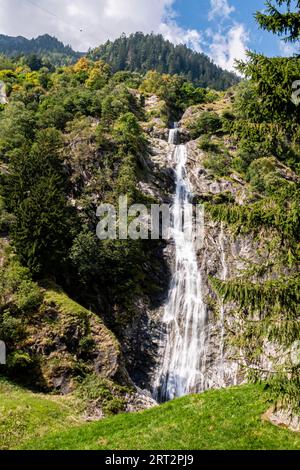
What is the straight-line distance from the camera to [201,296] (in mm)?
37031

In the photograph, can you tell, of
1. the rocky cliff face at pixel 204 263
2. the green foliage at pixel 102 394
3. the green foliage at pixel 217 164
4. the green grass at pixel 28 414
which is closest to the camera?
the green grass at pixel 28 414

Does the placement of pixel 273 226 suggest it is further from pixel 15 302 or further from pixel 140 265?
pixel 140 265

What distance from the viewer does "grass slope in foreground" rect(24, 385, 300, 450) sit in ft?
38.6

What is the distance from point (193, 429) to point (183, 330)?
21.8m

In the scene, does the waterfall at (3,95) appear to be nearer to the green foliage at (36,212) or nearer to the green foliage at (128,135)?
the green foliage at (128,135)

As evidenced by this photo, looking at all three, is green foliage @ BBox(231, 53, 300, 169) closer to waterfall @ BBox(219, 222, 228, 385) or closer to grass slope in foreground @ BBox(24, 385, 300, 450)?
grass slope in foreground @ BBox(24, 385, 300, 450)

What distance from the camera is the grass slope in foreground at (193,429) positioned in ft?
38.6

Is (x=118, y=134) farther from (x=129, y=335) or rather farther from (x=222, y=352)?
(x=222, y=352)

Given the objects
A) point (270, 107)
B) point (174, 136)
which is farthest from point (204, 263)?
point (174, 136)

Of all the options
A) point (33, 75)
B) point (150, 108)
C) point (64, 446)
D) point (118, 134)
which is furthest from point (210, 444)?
point (33, 75)

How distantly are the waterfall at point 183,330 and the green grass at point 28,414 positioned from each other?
32.9 ft

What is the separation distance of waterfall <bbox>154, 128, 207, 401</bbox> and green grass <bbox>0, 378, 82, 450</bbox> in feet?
32.9

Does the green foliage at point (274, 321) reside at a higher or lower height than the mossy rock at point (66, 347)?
higher

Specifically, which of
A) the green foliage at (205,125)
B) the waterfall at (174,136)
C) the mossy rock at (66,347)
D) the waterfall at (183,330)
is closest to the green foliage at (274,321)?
the mossy rock at (66,347)
